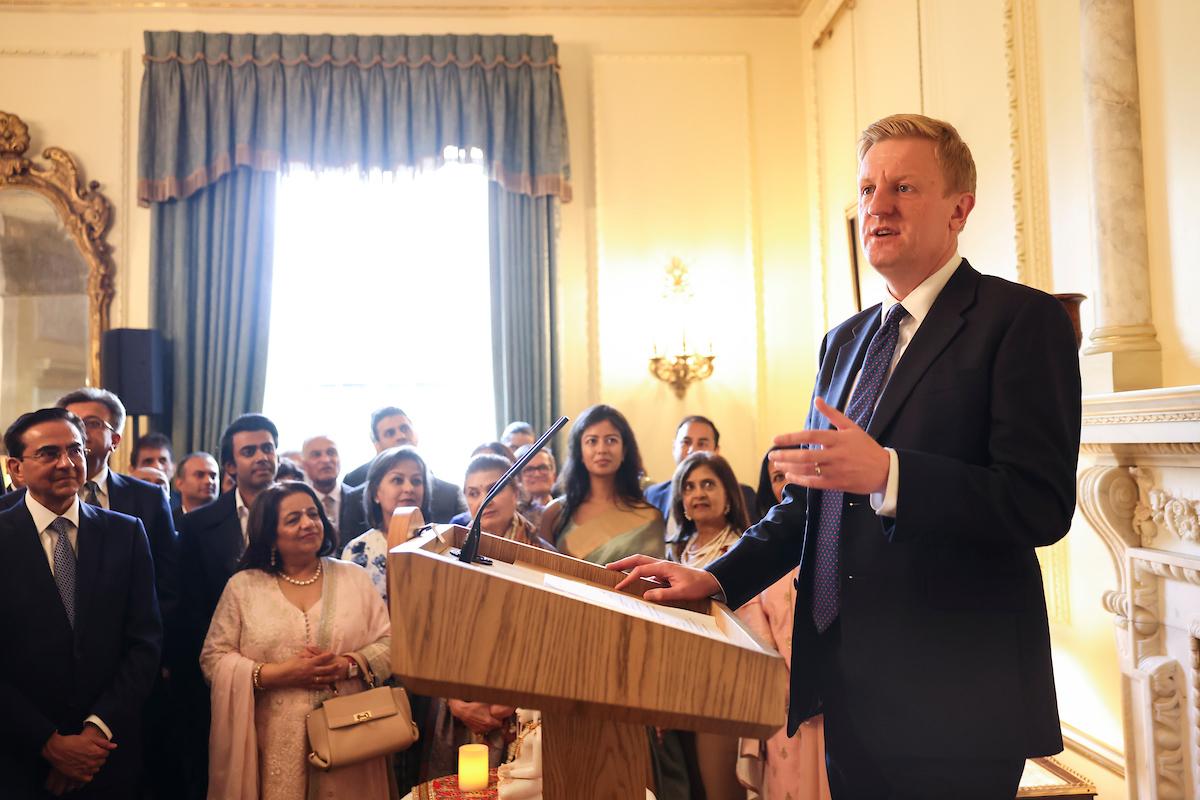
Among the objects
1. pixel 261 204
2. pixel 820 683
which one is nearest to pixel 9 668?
pixel 820 683

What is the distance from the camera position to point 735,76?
6.76 m

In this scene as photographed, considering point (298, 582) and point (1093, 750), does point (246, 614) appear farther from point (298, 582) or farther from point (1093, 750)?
point (1093, 750)

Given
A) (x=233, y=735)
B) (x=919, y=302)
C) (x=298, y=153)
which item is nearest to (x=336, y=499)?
(x=233, y=735)

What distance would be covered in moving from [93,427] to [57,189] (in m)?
3.32

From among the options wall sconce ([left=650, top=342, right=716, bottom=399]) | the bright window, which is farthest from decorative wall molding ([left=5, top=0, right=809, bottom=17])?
wall sconce ([left=650, top=342, right=716, bottom=399])

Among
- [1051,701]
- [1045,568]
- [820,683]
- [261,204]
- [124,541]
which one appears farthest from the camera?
[261,204]

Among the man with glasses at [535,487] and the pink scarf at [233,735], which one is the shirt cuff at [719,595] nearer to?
the pink scarf at [233,735]

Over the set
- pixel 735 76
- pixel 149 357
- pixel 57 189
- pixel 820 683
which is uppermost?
pixel 735 76

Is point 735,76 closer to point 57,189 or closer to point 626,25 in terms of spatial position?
point 626,25

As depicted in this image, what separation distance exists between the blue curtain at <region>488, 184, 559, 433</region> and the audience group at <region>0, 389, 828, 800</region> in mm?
2349

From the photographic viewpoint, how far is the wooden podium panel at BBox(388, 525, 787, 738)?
950 mm

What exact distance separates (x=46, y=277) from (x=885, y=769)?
21.3 ft

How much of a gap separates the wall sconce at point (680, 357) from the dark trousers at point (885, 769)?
16.9 ft

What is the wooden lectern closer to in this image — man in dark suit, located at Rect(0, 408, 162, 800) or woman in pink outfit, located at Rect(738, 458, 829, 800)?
woman in pink outfit, located at Rect(738, 458, 829, 800)
